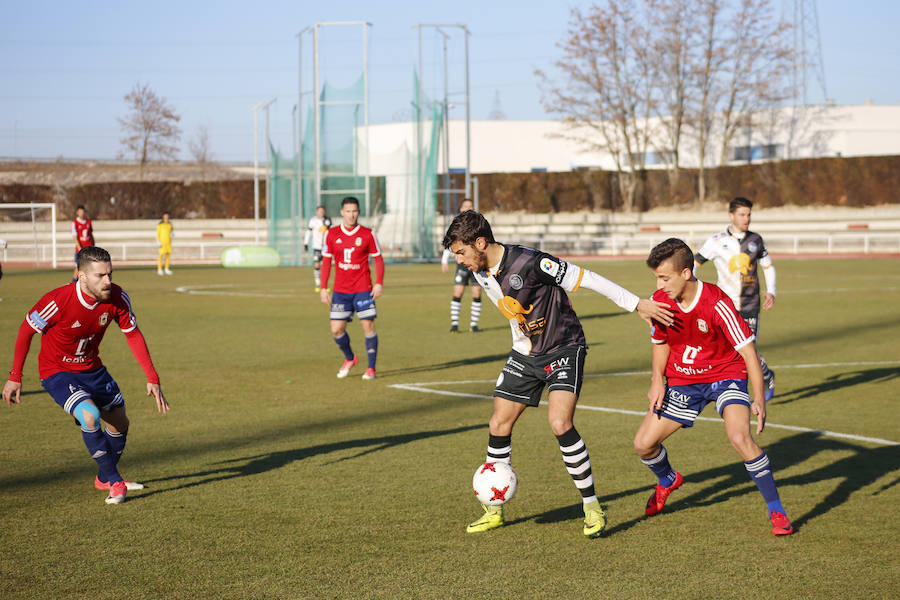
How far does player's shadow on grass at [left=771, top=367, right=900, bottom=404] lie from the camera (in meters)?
10.9

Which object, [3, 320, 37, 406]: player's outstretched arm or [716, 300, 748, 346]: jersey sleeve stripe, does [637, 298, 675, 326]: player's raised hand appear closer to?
[716, 300, 748, 346]: jersey sleeve stripe

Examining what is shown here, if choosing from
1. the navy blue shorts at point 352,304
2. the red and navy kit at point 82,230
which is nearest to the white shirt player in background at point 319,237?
the red and navy kit at point 82,230

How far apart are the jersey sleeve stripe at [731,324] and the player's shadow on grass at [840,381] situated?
515 cm

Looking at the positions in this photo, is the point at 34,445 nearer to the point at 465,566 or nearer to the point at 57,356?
the point at 57,356

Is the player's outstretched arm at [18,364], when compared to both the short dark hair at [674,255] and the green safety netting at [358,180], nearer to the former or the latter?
the short dark hair at [674,255]

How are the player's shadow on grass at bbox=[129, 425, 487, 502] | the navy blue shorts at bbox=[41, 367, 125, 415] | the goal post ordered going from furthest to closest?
the goal post → the player's shadow on grass at bbox=[129, 425, 487, 502] → the navy blue shorts at bbox=[41, 367, 125, 415]

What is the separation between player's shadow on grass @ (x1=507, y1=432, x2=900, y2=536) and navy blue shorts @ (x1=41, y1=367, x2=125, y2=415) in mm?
2965

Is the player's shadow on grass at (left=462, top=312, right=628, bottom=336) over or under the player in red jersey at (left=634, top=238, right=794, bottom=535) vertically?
under

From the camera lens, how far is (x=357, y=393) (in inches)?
447

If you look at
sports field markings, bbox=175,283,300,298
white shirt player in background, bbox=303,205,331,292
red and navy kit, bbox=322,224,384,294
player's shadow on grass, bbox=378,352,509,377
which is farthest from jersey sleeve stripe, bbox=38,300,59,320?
white shirt player in background, bbox=303,205,331,292

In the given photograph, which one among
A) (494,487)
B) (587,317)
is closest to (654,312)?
(494,487)

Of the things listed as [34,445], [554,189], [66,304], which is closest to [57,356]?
[66,304]

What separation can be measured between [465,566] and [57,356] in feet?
10.6

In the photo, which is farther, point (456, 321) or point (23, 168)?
point (23, 168)
